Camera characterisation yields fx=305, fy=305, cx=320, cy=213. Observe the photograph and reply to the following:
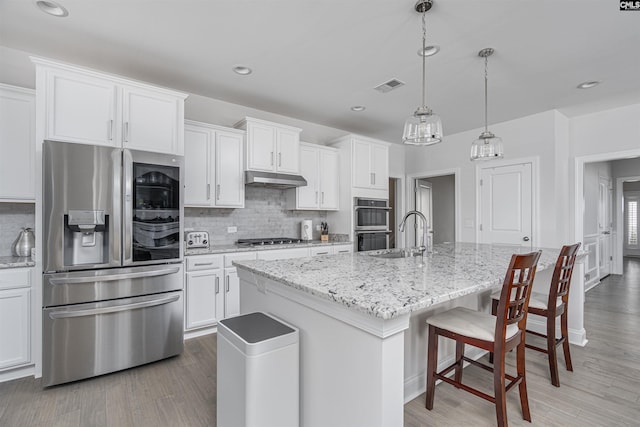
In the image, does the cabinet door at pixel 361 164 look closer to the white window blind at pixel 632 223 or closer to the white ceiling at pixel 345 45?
the white ceiling at pixel 345 45

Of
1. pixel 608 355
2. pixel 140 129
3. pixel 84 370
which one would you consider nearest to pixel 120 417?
pixel 84 370

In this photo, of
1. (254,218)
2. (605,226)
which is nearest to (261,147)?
(254,218)

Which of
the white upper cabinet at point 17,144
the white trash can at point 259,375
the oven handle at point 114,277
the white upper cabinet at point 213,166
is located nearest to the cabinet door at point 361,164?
the white upper cabinet at point 213,166

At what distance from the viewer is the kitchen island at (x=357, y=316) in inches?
44.3

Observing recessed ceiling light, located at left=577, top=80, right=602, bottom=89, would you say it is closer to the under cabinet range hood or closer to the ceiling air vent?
the ceiling air vent

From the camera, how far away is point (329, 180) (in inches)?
180

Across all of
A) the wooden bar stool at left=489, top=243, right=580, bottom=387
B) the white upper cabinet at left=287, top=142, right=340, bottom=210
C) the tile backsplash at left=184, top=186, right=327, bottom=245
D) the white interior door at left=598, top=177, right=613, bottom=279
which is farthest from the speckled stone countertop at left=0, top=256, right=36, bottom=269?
the white interior door at left=598, top=177, right=613, bottom=279

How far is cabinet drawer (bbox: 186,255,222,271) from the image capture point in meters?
3.05

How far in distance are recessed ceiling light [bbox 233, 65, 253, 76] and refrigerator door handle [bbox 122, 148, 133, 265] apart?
1284 millimetres

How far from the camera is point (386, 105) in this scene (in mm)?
3984

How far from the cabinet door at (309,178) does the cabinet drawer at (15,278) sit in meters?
2.78

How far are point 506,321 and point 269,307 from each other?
128 cm

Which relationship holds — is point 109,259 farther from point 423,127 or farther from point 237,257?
point 423,127

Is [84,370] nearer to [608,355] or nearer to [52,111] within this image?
[52,111]
